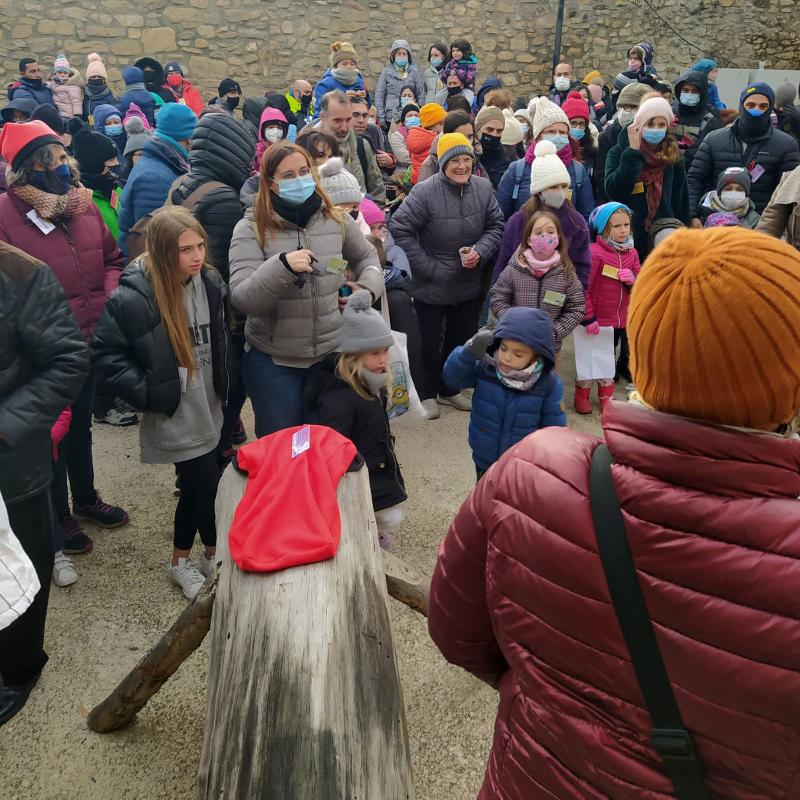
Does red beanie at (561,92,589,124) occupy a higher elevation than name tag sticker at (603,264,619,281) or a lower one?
higher

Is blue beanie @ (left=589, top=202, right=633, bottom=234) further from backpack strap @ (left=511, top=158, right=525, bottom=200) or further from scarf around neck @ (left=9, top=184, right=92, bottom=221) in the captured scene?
scarf around neck @ (left=9, top=184, right=92, bottom=221)

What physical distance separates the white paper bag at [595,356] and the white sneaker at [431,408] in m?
1.00

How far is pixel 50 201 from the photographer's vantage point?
337cm

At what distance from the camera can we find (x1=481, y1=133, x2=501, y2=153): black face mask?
5980mm

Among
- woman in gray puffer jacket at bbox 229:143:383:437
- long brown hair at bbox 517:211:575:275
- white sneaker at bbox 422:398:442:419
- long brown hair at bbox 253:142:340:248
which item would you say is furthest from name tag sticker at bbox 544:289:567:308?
long brown hair at bbox 253:142:340:248

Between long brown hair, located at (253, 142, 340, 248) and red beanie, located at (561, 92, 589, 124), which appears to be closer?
long brown hair, located at (253, 142, 340, 248)

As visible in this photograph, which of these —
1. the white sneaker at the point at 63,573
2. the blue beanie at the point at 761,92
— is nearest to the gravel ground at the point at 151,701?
the white sneaker at the point at 63,573

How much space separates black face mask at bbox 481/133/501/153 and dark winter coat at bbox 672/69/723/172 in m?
1.93

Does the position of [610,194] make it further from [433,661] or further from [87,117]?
Result: [87,117]

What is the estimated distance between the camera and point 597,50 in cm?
1523

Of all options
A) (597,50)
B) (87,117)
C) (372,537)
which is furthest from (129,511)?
(597,50)

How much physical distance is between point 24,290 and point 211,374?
37.0 inches

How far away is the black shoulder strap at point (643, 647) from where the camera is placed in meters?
1.03

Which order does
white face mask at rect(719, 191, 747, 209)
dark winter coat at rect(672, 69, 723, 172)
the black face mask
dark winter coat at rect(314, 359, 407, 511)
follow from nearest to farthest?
1. dark winter coat at rect(314, 359, 407, 511)
2. white face mask at rect(719, 191, 747, 209)
3. the black face mask
4. dark winter coat at rect(672, 69, 723, 172)
